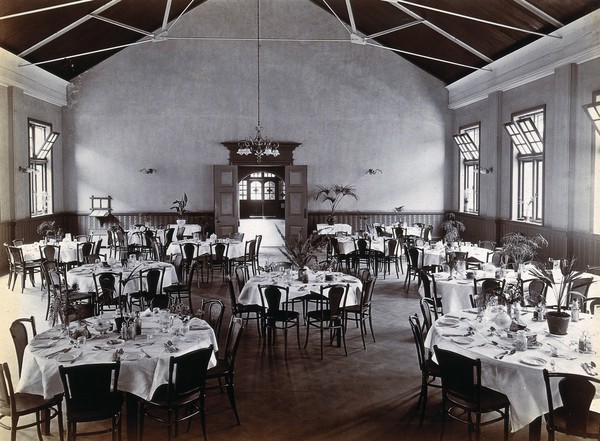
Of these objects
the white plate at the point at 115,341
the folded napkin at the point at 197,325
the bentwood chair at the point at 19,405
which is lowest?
the bentwood chair at the point at 19,405

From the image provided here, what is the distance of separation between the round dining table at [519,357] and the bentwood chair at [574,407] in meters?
0.17

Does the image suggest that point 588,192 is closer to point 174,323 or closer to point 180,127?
point 174,323

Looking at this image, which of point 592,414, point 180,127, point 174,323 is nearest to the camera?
point 592,414

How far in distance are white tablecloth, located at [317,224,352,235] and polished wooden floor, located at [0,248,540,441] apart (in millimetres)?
7103

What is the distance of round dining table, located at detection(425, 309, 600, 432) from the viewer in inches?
160

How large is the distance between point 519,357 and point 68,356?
3642mm

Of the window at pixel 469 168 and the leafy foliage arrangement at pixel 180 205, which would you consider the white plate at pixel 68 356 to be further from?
the window at pixel 469 168

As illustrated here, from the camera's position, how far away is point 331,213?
53.2 feet

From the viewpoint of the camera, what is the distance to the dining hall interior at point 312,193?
4.88m

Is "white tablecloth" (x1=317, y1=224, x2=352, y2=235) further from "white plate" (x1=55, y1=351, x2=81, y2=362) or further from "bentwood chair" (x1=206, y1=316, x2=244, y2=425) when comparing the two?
"white plate" (x1=55, y1=351, x2=81, y2=362)

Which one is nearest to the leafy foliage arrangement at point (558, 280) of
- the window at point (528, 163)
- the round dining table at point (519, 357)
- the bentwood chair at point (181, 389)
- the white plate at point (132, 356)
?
the round dining table at point (519, 357)

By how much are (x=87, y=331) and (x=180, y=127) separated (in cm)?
1170

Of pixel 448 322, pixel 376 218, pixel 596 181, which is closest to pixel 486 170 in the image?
pixel 376 218

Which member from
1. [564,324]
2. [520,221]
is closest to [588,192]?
[520,221]
